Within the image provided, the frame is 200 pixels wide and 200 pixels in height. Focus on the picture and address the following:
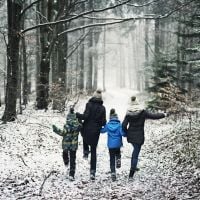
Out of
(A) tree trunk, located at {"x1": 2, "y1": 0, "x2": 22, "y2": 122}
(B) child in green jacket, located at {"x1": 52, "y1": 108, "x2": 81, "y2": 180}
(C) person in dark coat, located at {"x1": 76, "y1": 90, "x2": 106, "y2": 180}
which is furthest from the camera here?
(A) tree trunk, located at {"x1": 2, "y1": 0, "x2": 22, "y2": 122}

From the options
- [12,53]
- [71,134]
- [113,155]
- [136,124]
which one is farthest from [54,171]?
[12,53]

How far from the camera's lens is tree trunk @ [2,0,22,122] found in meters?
13.2

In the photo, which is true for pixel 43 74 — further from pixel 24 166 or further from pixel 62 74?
pixel 24 166

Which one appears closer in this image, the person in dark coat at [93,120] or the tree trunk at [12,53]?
the person in dark coat at [93,120]

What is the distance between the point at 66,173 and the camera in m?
9.59

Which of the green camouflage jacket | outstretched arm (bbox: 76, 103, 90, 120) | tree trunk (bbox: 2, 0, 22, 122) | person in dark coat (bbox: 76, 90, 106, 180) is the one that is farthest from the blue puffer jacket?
tree trunk (bbox: 2, 0, 22, 122)

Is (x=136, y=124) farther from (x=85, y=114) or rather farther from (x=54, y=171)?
(x=54, y=171)

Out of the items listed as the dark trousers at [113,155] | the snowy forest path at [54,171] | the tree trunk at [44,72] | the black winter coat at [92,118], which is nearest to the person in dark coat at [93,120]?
the black winter coat at [92,118]

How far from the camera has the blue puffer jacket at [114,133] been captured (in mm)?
9266

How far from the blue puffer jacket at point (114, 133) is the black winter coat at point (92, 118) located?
0.27 metres

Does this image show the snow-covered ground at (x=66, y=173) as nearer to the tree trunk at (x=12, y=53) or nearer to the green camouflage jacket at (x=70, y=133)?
the tree trunk at (x=12, y=53)

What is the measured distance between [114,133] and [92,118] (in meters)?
0.67

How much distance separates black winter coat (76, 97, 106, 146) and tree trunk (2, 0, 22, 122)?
16.5ft

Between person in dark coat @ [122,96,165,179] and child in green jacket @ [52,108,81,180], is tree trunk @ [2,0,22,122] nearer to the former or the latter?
child in green jacket @ [52,108,81,180]
